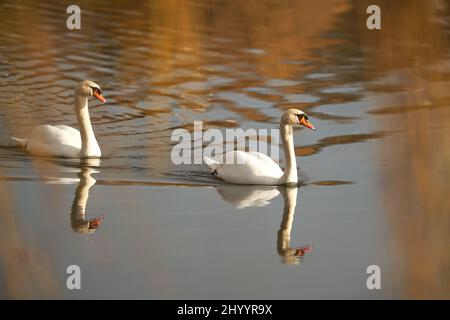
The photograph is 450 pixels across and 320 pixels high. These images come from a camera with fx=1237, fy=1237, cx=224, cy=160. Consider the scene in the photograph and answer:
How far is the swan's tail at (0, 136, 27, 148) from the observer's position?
14781mm

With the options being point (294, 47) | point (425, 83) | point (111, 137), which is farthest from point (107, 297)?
point (294, 47)

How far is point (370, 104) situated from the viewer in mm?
16812

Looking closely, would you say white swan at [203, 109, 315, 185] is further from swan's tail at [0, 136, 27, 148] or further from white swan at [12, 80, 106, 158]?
swan's tail at [0, 136, 27, 148]

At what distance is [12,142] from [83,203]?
350 cm

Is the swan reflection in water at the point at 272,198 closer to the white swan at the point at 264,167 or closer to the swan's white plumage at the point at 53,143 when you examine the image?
the white swan at the point at 264,167

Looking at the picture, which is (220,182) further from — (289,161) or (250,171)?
(289,161)

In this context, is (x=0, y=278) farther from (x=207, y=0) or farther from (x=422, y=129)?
(x=207, y=0)

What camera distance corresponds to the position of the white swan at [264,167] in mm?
12797

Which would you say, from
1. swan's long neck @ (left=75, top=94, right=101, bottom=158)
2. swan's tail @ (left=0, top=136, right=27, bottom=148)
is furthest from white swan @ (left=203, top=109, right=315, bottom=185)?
swan's tail @ (left=0, top=136, right=27, bottom=148)

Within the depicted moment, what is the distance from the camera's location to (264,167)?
505 inches

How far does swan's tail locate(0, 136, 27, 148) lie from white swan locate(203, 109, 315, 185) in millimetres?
2903

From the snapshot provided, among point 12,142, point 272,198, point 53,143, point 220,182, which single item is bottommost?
point 272,198

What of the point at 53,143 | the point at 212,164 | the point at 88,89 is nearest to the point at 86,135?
the point at 53,143

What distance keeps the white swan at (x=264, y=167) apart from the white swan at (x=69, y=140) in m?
1.91
